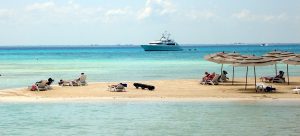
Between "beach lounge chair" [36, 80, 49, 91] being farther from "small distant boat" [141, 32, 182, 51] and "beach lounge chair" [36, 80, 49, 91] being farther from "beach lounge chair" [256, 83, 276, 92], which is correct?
"small distant boat" [141, 32, 182, 51]

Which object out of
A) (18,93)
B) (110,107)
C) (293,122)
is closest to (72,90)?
(18,93)

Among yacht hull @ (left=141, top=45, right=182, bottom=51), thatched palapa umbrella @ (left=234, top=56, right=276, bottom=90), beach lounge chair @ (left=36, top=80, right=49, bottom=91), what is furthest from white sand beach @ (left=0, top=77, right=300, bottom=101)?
yacht hull @ (left=141, top=45, right=182, bottom=51)

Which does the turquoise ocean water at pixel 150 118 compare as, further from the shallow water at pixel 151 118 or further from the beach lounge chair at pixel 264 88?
the beach lounge chair at pixel 264 88

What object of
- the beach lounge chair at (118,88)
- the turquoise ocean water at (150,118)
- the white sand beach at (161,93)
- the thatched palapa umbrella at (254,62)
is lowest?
the turquoise ocean water at (150,118)

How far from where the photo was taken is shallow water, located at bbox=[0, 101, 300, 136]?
16906mm

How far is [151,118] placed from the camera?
758 inches

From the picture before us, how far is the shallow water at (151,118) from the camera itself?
16.9m

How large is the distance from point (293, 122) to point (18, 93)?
14049 millimetres

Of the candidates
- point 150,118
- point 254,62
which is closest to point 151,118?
point 150,118

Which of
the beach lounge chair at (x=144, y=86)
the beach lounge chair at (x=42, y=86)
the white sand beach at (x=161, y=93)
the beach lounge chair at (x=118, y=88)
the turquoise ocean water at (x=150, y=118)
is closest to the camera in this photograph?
the turquoise ocean water at (x=150, y=118)

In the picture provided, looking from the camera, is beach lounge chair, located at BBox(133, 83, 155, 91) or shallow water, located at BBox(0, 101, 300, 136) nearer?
shallow water, located at BBox(0, 101, 300, 136)

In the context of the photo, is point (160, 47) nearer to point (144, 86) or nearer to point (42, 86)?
point (144, 86)

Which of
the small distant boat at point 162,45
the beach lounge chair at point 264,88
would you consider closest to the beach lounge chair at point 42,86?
the beach lounge chair at point 264,88

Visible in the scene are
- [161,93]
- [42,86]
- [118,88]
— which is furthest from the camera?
[42,86]
